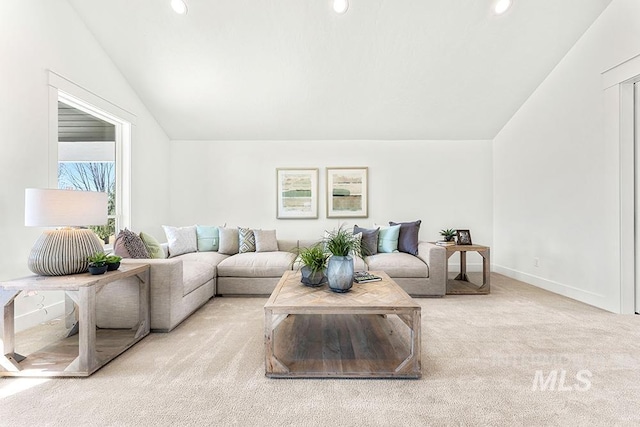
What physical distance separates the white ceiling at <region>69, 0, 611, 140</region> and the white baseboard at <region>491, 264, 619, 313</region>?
7.40ft

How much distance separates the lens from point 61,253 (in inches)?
84.2

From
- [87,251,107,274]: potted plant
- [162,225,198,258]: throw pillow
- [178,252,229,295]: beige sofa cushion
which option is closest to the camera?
[87,251,107,274]: potted plant

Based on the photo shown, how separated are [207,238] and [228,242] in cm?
32

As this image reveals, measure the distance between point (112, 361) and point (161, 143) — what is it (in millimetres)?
3593

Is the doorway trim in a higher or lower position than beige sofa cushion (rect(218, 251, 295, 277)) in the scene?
higher

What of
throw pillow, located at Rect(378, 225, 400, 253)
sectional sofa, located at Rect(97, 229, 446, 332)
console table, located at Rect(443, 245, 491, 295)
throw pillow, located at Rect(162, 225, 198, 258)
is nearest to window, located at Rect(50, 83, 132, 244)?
throw pillow, located at Rect(162, 225, 198, 258)

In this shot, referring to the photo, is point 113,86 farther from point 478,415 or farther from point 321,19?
point 478,415

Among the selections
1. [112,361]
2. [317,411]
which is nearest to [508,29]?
[317,411]

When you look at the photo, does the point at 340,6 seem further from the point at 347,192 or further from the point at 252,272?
the point at 252,272

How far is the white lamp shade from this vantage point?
79.3 inches

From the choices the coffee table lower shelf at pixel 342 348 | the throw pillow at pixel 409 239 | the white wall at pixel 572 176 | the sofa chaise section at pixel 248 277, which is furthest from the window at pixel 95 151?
the white wall at pixel 572 176

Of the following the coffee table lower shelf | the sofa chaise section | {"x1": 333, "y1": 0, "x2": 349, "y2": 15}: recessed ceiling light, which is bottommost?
the coffee table lower shelf

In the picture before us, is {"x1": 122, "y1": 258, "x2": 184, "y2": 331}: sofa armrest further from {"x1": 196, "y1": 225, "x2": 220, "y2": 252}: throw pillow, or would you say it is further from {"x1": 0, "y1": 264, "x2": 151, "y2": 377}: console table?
{"x1": 196, "y1": 225, "x2": 220, "y2": 252}: throw pillow

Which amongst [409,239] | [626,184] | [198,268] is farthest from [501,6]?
[198,268]
